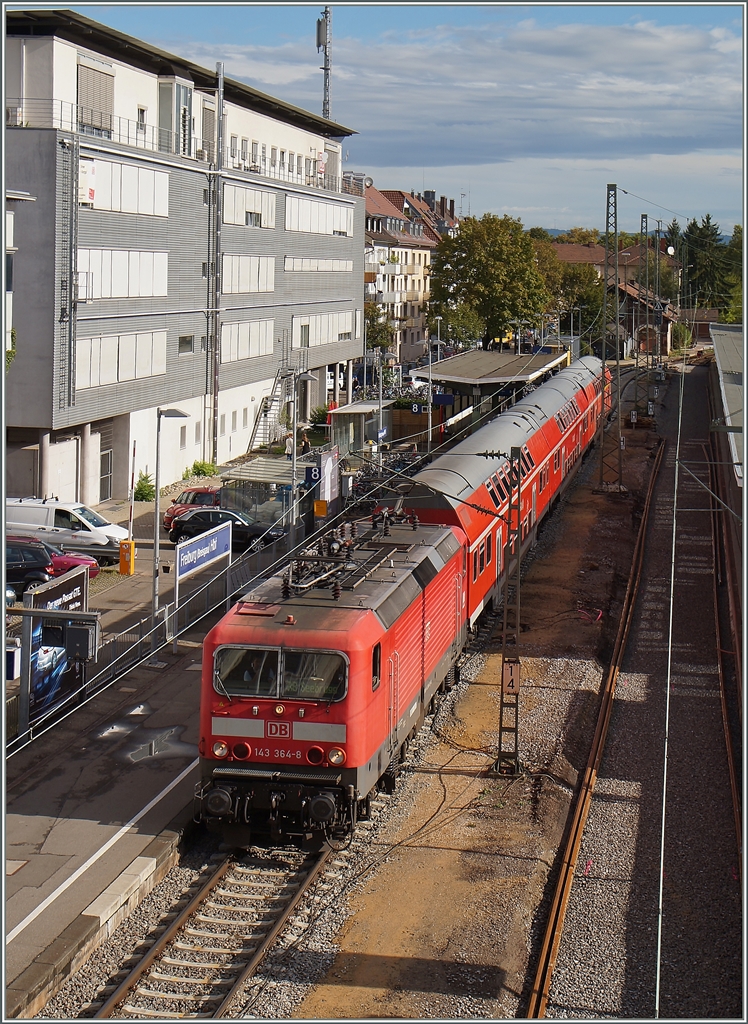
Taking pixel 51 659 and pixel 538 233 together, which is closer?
pixel 51 659

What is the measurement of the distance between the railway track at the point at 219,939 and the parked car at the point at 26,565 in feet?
48.2

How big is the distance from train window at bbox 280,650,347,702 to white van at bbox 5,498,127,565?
58.7 ft

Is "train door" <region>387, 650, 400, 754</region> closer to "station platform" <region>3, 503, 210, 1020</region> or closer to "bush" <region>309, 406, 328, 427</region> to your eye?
"station platform" <region>3, 503, 210, 1020</region>

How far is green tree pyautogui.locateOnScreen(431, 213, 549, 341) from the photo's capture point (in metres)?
73.3

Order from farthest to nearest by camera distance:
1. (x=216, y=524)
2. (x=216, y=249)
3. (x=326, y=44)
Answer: (x=326, y=44) < (x=216, y=249) < (x=216, y=524)

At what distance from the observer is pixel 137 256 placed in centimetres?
3731

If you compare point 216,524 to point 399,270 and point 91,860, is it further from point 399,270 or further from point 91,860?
point 399,270

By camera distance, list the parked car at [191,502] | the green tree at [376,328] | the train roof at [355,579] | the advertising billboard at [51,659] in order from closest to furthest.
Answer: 1. the train roof at [355,579]
2. the advertising billboard at [51,659]
3. the parked car at [191,502]
4. the green tree at [376,328]

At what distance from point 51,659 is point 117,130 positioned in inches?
958

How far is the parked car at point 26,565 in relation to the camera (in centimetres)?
2714

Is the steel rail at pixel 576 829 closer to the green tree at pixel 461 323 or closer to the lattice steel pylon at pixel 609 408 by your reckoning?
the lattice steel pylon at pixel 609 408

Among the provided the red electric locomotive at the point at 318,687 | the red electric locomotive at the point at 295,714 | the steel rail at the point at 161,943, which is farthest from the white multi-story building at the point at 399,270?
the steel rail at the point at 161,943

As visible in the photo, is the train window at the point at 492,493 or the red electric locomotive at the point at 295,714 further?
the train window at the point at 492,493

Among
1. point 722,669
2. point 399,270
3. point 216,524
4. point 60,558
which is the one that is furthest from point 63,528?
point 399,270
